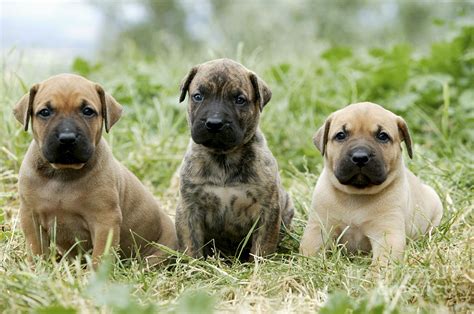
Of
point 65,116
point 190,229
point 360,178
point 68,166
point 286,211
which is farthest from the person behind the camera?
point 286,211

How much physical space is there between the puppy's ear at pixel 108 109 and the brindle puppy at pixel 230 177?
69cm

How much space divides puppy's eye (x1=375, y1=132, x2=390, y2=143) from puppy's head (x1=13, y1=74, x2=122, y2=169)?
2375 mm

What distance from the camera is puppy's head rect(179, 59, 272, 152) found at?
6422 mm

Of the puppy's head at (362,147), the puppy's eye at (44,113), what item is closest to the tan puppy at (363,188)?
the puppy's head at (362,147)

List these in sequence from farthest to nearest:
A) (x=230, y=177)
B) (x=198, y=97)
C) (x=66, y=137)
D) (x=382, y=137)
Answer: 1. (x=230, y=177)
2. (x=198, y=97)
3. (x=382, y=137)
4. (x=66, y=137)

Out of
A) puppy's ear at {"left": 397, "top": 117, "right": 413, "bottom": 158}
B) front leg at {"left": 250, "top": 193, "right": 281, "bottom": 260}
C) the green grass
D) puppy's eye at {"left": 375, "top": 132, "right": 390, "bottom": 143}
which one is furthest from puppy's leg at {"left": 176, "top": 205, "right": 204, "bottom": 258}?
puppy's ear at {"left": 397, "top": 117, "right": 413, "bottom": 158}

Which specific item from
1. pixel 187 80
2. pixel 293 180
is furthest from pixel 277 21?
pixel 187 80

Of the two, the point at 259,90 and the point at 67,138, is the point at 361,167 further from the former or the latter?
the point at 67,138

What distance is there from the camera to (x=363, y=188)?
6.61 metres

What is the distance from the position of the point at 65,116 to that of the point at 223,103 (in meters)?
1.40

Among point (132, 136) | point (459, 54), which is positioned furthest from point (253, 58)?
point (459, 54)

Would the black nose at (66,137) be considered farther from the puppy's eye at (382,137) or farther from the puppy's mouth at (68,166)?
the puppy's eye at (382,137)

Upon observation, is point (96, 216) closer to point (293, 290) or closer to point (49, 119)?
point (49, 119)

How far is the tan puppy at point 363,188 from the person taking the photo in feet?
20.9
